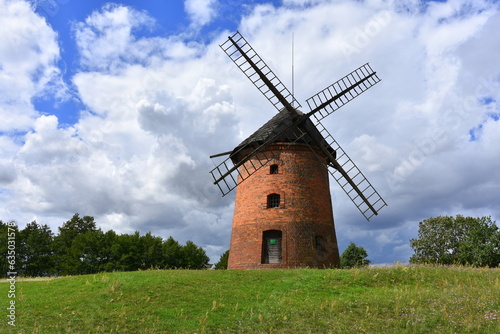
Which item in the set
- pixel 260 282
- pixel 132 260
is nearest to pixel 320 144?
pixel 260 282

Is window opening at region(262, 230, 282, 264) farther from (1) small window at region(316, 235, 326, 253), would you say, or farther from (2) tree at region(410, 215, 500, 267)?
(2) tree at region(410, 215, 500, 267)

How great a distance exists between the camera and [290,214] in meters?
18.3

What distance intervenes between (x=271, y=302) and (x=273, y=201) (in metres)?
8.07

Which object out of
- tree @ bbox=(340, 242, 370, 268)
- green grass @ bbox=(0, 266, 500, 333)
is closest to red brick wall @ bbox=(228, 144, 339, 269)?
green grass @ bbox=(0, 266, 500, 333)

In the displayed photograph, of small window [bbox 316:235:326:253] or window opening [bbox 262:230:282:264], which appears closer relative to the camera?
window opening [bbox 262:230:282:264]

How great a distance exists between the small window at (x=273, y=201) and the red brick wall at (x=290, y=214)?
295mm

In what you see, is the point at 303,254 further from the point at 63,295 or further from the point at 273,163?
the point at 63,295

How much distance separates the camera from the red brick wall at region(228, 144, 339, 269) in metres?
18.0

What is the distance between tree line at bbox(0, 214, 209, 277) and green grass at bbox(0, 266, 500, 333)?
28177mm

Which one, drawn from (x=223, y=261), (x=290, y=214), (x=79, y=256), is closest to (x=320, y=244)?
(x=290, y=214)

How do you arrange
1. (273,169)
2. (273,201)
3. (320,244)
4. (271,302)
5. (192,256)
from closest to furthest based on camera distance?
(271,302), (320,244), (273,201), (273,169), (192,256)

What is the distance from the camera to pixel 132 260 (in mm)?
42500

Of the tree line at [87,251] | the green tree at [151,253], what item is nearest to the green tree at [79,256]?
the tree line at [87,251]

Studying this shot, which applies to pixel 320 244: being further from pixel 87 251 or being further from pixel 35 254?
pixel 35 254
